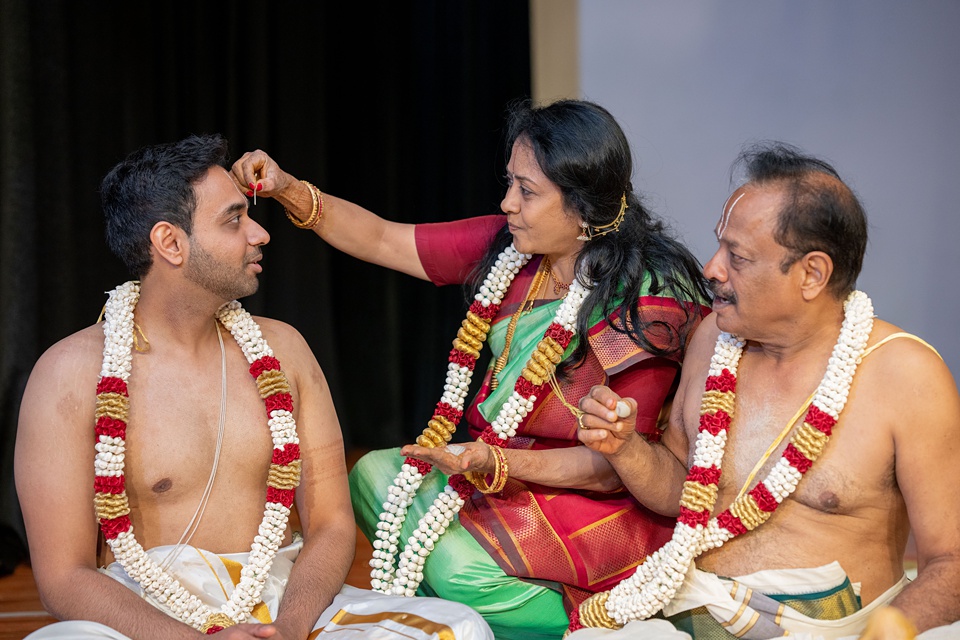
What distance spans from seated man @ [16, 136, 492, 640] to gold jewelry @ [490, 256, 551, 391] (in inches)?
22.3

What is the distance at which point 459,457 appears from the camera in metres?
2.61

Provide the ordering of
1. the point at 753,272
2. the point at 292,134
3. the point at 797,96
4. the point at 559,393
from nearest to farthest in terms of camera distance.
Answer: the point at 753,272, the point at 559,393, the point at 797,96, the point at 292,134

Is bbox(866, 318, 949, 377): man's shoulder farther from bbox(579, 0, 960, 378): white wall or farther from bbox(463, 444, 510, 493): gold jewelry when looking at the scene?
bbox(579, 0, 960, 378): white wall

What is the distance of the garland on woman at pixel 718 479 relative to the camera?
2314 millimetres

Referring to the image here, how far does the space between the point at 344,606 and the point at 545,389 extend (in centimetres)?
86

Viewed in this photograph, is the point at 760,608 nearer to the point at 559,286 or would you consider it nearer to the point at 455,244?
the point at 559,286

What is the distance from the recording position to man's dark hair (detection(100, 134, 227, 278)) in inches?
101

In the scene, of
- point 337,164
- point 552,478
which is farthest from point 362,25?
point 552,478

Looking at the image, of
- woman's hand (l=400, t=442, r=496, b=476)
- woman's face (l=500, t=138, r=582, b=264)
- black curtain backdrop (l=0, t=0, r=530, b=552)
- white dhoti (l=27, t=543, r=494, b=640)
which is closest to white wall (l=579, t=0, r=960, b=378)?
black curtain backdrop (l=0, t=0, r=530, b=552)

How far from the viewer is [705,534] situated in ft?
7.93

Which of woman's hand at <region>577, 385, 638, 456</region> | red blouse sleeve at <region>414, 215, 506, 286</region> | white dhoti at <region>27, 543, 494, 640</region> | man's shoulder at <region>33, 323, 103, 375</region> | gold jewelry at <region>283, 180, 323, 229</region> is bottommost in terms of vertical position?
white dhoti at <region>27, 543, 494, 640</region>

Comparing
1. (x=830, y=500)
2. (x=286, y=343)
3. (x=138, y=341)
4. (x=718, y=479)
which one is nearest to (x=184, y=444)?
(x=138, y=341)

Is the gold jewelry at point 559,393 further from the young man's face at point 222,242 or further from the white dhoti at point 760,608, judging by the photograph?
the young man's face at point 222,242

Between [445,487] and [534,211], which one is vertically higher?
[534,211]
